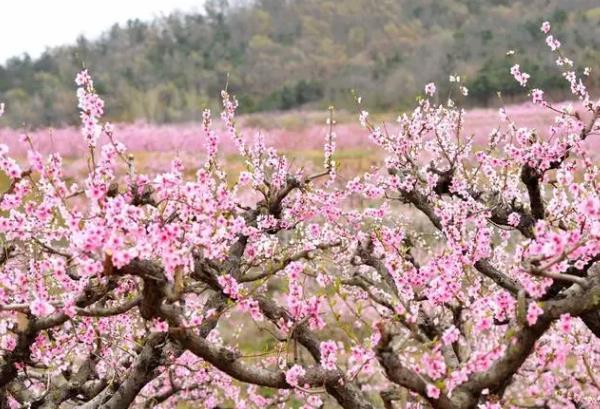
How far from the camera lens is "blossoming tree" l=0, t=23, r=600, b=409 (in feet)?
10.9

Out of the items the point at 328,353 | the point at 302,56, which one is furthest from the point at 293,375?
the point at 302,56

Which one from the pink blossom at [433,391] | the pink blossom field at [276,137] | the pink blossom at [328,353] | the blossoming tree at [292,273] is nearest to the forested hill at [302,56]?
the pink blossom field at [276,137]

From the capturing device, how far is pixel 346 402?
4234 mm

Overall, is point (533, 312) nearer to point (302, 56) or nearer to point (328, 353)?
point (328, 353)

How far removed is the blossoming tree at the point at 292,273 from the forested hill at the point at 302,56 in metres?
19.8

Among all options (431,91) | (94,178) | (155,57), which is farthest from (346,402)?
(155,57)

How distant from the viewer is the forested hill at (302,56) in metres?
Result: 28.8

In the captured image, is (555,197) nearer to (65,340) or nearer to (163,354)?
(163,354)

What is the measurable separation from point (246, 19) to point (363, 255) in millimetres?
38030

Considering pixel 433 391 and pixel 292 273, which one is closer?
pixel 433 391

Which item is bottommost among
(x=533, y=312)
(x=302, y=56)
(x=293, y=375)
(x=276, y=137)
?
(x=276, y=137)

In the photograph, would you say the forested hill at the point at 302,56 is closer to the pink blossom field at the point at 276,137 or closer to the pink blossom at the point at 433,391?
the pink blossom field at the point at 276,137

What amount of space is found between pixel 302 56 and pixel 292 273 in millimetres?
35034

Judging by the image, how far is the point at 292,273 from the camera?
4.02 metres
